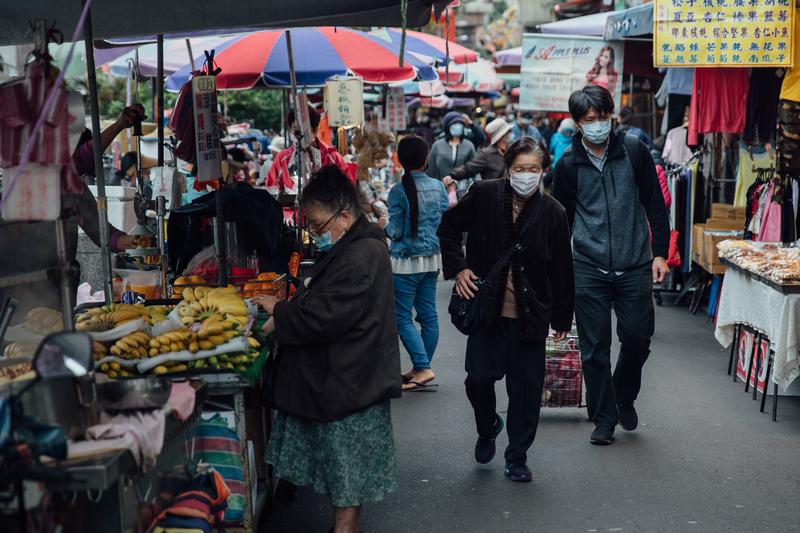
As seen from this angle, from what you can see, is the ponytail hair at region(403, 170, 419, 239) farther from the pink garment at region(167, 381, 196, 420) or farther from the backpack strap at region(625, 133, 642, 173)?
the pink garment at region(167, 381, 196, 420)

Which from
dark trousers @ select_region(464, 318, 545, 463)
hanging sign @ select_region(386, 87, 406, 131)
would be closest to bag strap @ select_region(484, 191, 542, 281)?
dark trousers @ select_region(464, 318, 545, 463)

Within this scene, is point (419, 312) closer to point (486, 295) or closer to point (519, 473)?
point (519, 473)

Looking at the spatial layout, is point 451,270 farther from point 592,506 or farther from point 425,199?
point 425,199

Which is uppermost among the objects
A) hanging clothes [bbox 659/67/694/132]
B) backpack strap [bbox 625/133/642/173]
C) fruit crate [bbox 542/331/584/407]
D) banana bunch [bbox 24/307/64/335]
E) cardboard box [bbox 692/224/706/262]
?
hanging clothes [bbox 659/67/694/132]

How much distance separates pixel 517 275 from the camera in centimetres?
576

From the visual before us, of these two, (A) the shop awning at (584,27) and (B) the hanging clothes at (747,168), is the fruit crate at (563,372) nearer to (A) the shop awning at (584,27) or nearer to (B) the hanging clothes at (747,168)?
(B) the hanging clothes at (747,168)

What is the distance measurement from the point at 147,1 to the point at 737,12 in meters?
5.66

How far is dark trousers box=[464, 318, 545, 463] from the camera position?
5824 mm

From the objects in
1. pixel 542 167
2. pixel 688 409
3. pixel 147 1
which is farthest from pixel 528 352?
pixel 147 1

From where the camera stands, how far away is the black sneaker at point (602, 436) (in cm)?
670

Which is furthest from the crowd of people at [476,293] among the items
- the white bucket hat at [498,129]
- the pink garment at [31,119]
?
the white bucket hat at [498,129]

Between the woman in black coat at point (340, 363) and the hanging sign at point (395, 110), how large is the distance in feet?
44.7

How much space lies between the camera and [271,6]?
6.21 m

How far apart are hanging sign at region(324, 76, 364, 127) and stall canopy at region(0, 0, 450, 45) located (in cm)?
550
